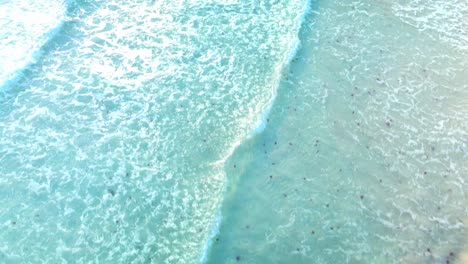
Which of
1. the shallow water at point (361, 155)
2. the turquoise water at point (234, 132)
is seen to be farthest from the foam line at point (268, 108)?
the shallow water at point (361, 155)

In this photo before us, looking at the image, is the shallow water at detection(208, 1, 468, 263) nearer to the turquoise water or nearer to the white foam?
the turquoise water

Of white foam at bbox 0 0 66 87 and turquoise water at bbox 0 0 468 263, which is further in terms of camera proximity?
white foam at bbox 0 0 66 87

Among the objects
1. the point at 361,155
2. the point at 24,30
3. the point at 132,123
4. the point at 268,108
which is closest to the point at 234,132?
the point at 268,108

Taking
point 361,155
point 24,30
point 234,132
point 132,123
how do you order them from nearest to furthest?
point 361,155
point 234,132
point 132,123
point 24,30

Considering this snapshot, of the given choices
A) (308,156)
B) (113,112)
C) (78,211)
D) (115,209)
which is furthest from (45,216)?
(308,156)

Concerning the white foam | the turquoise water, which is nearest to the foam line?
the turquoise water

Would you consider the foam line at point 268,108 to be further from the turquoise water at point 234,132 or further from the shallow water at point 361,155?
the shallow water at point 361,155

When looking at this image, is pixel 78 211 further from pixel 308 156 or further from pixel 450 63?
pixel 450 63

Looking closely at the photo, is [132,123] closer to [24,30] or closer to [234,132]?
[234,132]
